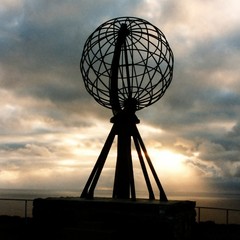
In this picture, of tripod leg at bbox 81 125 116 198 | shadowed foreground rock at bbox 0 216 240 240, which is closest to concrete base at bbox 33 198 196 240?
shadowed foreground rock at bbox 0 216 240 240

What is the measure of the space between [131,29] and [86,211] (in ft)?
26.5

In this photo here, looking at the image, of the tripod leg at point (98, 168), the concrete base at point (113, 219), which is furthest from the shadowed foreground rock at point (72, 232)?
the tripod leg at point (98, 168)

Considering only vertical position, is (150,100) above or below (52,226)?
above

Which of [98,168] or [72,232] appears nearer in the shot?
[72,232]

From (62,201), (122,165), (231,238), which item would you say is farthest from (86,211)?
(231,238)

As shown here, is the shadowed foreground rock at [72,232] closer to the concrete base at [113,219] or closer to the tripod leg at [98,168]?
the concrete base at [113,219]

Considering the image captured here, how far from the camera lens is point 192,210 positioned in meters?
16.5

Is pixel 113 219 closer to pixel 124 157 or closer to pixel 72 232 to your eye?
pixel 72 232

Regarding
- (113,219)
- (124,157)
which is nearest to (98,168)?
(124,157)

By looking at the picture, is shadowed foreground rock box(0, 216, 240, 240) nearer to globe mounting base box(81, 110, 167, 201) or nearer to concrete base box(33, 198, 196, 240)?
concrete base box(33, 198, 196, 240)

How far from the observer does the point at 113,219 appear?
13641mm

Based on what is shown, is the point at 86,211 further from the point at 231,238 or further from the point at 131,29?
the point at 131,29

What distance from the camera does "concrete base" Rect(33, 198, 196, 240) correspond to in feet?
42.6

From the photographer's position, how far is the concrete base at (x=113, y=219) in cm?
1299
